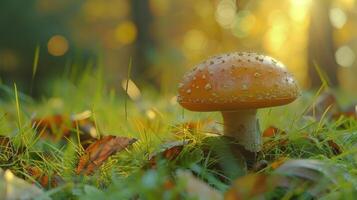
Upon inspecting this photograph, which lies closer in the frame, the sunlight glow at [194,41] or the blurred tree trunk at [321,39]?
the blurred tree trunk at [321,39]

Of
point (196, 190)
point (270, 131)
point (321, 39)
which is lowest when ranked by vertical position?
point (321, 39)

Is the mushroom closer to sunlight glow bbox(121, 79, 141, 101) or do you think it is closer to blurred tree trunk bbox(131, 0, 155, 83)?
sunlight glow bbox(121, 79, 141, 101)

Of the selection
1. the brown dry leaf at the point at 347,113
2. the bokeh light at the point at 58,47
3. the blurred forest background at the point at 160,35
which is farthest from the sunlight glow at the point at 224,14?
the brown dry leaf at the point at 347,113

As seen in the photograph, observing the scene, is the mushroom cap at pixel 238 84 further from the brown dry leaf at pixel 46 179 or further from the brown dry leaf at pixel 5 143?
the brown dry leaf at pixel 5 143

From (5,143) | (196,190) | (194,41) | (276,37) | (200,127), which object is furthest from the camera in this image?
(194,41)

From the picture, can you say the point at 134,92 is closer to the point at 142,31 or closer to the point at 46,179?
the point at 46,179

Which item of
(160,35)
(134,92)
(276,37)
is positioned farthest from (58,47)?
(276,37)
